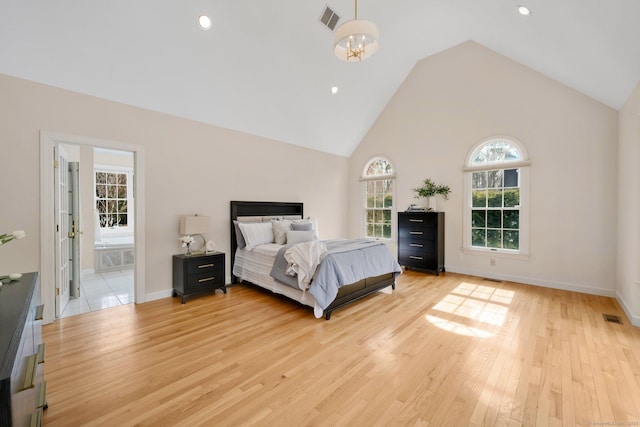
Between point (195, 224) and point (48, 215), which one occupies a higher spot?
point (48, 215)

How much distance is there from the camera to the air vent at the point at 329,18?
351 centimetres

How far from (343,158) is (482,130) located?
2932 mm

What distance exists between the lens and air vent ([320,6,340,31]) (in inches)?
138

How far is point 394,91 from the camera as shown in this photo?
19.2 ft

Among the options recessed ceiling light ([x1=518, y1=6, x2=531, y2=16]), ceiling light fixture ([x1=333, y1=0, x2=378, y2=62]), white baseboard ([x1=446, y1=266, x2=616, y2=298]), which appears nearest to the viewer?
ceiling light fixture ([x1=333, y1=0, x2=378, y2=62])

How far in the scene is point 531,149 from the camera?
4.42 metres

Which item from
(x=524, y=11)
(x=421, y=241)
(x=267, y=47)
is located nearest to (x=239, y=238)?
(x=267, y=47)

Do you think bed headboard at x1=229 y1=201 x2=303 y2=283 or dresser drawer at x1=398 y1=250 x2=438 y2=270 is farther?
dresser drawer at x1=398 y1=250 x2=438 y2=270

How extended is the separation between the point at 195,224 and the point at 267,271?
118cm

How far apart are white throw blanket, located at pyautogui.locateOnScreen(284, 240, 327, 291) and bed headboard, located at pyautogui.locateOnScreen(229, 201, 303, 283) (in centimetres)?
153

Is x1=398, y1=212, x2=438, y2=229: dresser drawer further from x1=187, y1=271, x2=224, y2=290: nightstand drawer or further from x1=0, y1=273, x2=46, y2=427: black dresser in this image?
x1=0, y1=273, x2=46, y2=427: black dresser

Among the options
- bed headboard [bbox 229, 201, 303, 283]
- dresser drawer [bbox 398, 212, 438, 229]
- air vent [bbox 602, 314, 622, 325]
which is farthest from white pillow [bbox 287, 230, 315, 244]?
air vent [bbox 602, 314, 622, 325]

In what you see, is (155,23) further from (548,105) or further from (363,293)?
(548,105)

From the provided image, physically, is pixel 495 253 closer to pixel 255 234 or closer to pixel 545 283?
pixel 545 283
